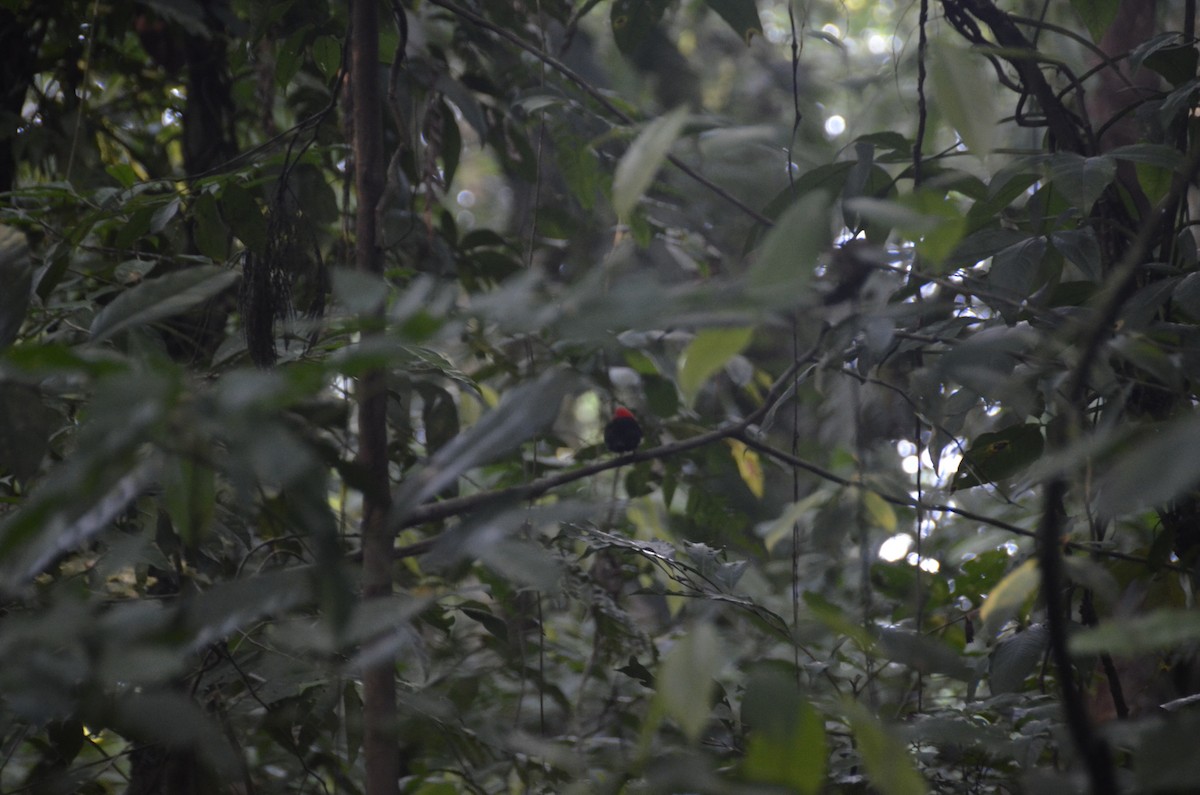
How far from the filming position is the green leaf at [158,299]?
0.59m

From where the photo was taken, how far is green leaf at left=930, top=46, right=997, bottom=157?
62 cm

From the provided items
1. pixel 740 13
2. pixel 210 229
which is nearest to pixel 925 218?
pixel 740 13

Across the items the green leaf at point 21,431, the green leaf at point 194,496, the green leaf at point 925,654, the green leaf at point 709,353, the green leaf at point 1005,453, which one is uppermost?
the green leaf at point 1005,453

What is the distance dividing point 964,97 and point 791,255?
11.9 inches

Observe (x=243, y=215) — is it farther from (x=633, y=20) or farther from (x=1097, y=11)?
(x=1097, y=11)

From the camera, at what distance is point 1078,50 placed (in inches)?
77.8

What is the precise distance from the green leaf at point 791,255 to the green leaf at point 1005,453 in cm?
62

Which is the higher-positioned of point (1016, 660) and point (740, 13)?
point (740, 13)

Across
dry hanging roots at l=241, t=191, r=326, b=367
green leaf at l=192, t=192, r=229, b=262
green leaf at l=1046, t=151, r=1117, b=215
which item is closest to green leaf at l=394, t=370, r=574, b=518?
dry hanging roots at l=241, t=191, r=326, b=367

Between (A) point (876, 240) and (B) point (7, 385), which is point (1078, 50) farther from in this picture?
(B) point (7, 385)

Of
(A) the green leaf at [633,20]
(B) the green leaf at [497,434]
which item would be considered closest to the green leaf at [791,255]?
(B) the green leaf at [497,434]

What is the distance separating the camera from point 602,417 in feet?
5.39

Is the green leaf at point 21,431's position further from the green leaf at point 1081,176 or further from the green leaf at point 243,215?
the green leaf at point 1081,176

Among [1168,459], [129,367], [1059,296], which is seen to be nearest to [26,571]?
[129,367]
